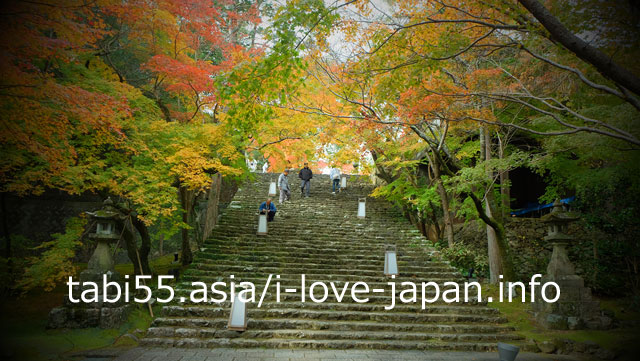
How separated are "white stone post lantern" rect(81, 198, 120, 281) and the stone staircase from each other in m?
1.59

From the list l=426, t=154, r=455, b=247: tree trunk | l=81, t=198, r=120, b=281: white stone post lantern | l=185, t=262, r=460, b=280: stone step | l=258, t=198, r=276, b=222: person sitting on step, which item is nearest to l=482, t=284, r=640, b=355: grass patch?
l=185, t=262, r=460, b=280: stone step

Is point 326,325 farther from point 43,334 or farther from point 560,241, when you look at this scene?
point 560,241

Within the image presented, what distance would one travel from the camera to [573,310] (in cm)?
719

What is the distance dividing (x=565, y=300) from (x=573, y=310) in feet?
0.79

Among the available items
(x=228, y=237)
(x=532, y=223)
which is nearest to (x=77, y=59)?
(x=228, y=237)

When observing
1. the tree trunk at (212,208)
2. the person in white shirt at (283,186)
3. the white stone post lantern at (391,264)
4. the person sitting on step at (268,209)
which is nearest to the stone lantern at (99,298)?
the tree trunk at (212,208)

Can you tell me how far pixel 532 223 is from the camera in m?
12.4

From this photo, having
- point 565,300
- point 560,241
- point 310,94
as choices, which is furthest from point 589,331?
point 310,94

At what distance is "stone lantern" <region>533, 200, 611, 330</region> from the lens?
7.09 m

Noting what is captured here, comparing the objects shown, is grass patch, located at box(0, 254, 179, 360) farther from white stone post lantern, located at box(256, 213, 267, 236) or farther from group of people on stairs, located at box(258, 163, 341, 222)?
group of people on stairs, located at box(258, 163, 341, 222)

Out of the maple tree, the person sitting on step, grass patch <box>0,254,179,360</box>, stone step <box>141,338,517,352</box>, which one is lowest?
stone step <box>141,338,517,352</box>

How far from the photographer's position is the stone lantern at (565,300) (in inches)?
279

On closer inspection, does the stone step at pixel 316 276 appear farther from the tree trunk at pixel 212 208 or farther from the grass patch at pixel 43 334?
the tree trunk at pixel 212 208

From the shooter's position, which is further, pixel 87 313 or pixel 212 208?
pixel 212 208
